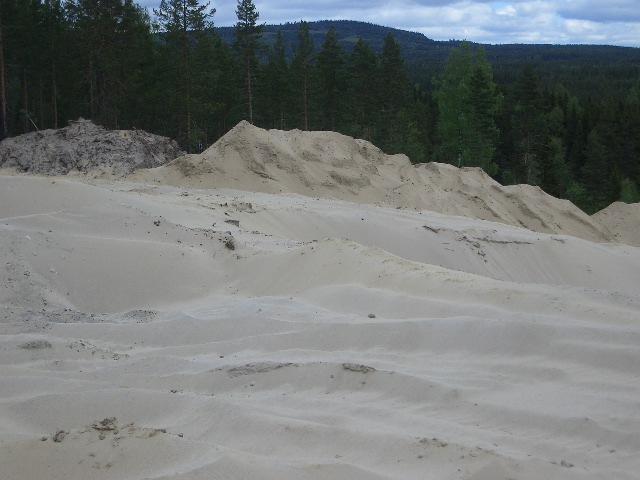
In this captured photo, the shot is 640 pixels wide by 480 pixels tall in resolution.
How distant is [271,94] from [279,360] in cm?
3688

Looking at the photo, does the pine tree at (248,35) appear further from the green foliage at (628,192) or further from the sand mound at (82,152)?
the green foliage at (628,192)

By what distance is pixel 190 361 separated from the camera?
5.21 meters

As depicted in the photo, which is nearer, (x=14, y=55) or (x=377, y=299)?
(x=377, y=299)

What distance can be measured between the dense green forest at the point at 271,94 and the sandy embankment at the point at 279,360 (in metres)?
20.7

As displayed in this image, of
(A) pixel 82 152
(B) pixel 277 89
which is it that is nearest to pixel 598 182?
(B) pixel 277 89

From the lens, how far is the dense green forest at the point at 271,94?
1143 inches

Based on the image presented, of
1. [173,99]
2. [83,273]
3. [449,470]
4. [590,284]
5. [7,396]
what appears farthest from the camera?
[173,99]

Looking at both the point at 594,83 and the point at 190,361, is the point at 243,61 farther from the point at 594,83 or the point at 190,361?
the point at 594,83

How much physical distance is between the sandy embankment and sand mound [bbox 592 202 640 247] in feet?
69.5

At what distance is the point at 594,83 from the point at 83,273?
367 ft

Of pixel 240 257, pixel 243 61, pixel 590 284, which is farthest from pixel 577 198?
pixel 240 257

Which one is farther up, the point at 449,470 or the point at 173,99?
the point at 173,99

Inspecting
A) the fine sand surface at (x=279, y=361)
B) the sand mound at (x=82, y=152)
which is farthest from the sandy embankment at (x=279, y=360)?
the sand mound at (x=82, y=152)

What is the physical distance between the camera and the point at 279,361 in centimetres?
505
